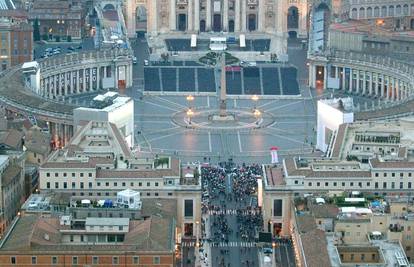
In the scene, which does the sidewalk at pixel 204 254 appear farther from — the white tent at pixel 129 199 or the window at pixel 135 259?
the window at pixel 135 259

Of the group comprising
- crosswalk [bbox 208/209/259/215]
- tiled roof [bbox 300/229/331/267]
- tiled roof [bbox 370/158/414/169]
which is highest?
tiled roof [bbox 370/158/414/169]

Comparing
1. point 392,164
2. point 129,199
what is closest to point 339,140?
point 392,164

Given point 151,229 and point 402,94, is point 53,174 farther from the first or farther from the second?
point 402,94

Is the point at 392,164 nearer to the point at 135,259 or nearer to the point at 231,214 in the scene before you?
the point at 231,214

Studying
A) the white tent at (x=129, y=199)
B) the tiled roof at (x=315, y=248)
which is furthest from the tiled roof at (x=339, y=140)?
the tiled roof at (x=315, y=248)

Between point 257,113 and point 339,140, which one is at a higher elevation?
point 339,140

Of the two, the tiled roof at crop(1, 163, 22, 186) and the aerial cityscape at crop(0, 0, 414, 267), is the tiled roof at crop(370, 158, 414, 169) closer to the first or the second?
the aerial cityscape at crop(0, 0, 414, 267)

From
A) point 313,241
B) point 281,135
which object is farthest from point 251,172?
point 313,241

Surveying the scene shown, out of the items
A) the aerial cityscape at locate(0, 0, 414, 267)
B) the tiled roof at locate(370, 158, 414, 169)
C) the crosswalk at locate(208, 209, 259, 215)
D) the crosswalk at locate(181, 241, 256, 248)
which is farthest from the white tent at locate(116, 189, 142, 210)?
the tiled roof at locate(370, 158, 414, 169)

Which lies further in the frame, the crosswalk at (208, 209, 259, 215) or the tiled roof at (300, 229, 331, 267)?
the crosswalk at (208, 209, 259, 215)

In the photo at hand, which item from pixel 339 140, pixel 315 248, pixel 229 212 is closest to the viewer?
pixel 315 248

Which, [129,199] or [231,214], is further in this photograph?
[231,214]
